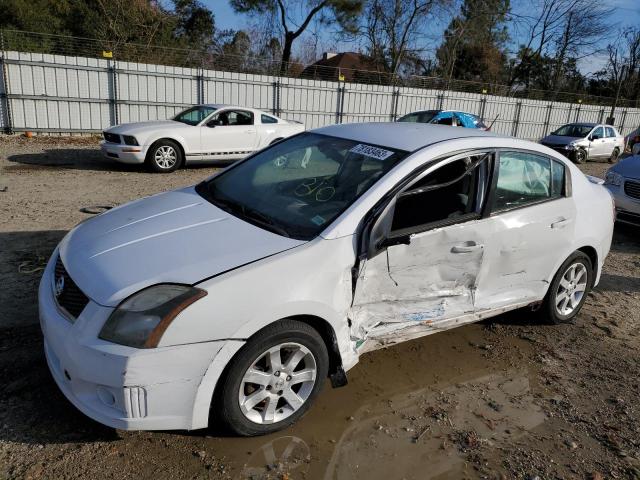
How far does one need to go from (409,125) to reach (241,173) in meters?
1.33

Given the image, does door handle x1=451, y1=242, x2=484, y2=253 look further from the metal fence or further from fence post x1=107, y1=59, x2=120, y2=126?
fence post x1=107, y1=59, x2=120, y2=126

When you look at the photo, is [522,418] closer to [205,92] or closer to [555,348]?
[555,348]

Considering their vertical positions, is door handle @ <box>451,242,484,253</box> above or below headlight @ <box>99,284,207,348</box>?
above

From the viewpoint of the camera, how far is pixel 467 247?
340 cm

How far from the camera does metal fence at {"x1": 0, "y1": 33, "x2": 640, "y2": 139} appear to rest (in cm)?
1478

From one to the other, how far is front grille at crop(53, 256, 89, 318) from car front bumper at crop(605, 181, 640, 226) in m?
7.51

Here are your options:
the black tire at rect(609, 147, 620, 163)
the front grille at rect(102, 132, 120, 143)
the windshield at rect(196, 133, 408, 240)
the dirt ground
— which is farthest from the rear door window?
the black tire at rect(609, 147, 620, 163)

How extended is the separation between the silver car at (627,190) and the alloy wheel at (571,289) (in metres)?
3.83

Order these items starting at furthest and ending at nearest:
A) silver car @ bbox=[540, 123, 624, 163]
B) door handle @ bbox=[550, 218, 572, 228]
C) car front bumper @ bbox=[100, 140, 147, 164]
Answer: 1. silver car @ bbox=[540, 123, 624, 163]
2. car front bumper @ bbox=[100, 140, 147, 164]
3. door handle @ bbox=[550, 218, 572, 228]

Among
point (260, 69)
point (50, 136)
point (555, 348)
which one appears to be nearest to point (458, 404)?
point (555, 348)

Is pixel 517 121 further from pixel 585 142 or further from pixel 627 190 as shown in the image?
pixel 627 190

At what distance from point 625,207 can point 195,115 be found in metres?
8.42

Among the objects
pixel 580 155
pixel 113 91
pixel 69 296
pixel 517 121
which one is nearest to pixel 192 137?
pixel 113 91

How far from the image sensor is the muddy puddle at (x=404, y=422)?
105 inches
